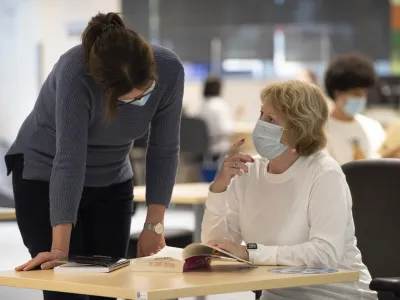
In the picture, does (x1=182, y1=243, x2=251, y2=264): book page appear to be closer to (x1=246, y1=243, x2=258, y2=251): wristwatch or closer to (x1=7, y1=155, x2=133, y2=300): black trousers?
(x1=246, y1=243, x2=258, y2=251): wristwatch

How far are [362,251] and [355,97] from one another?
1549mm

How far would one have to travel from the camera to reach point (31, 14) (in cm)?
909

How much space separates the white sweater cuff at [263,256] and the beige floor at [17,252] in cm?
161

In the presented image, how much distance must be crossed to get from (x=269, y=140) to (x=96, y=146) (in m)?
0.49

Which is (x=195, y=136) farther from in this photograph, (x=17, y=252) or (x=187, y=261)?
(x=187, y=261)

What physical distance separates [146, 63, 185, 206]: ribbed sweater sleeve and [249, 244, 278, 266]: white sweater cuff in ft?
1.49

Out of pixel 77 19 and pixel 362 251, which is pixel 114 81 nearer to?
pixel 362 251

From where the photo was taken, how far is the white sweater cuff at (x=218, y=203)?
252cm

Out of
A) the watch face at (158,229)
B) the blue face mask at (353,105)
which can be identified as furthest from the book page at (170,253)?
the blue face mask at (353,105)

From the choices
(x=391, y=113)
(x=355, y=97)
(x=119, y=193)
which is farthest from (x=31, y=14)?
(x=119, y=193)

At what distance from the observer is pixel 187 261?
2.15 m

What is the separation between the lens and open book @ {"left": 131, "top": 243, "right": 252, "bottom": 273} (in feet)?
6.97

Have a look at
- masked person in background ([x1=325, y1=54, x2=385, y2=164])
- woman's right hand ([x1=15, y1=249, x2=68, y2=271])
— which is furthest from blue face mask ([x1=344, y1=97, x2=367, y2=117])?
woman's right hand ([x1=15, y1=249, x2=68, y2=271])

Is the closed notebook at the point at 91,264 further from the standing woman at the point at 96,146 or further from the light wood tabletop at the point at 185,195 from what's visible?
the light wood tabletop at the point at 185,195
